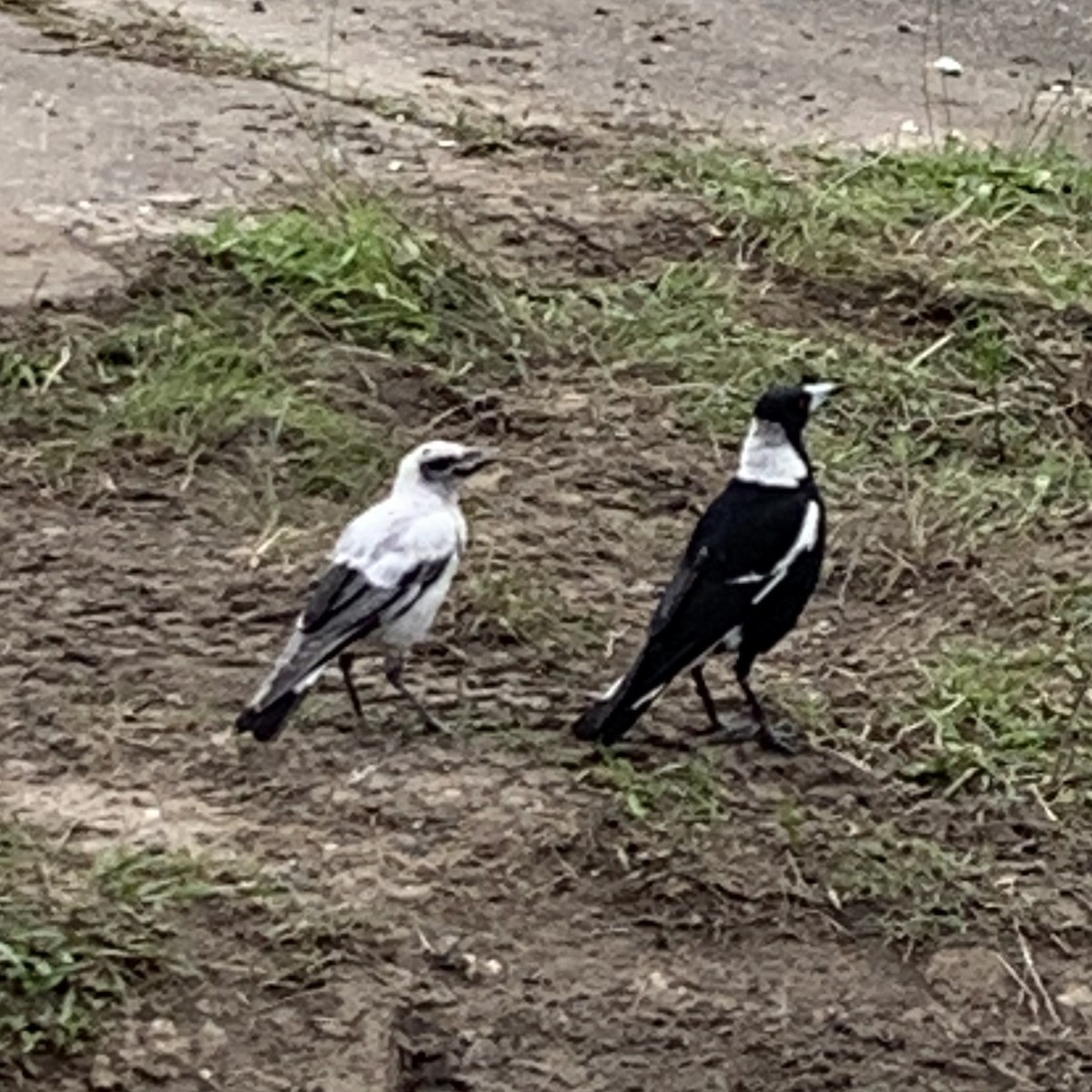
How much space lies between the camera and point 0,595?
518 cm

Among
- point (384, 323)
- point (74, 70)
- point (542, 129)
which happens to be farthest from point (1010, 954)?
point (74, 70)

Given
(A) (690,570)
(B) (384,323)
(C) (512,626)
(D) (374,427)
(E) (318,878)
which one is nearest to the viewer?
(E) (318,878)

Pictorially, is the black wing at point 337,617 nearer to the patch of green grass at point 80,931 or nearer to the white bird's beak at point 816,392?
the patch of green grass at point 80,931

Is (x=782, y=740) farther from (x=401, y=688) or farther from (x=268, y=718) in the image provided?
(x=268, y=718)

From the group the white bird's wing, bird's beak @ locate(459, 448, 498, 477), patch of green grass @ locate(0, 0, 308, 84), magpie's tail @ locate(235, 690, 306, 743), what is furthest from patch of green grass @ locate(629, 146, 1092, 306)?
magpie's tail @ locate(235, 690, 306, 743)

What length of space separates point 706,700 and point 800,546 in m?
0.29

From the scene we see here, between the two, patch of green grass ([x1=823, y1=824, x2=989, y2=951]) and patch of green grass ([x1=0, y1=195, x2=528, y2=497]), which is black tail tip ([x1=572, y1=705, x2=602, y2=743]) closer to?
patch of green grass ([x1=823, y1=824, x2=989, y2=951])

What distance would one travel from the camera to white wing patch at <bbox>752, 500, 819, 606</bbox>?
469 centimetres

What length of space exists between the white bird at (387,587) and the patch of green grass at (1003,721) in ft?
2.65

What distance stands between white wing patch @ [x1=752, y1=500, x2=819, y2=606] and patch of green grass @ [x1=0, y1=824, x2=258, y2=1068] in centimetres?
98

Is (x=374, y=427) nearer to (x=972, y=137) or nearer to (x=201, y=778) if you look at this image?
(x=201, y=778)

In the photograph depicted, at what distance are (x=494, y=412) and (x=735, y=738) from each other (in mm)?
1410

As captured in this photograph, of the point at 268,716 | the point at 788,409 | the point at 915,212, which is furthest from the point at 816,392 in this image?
the point at 915,212

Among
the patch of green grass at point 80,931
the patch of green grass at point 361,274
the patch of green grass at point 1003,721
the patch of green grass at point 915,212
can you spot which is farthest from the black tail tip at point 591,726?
the patch of green grass at point 915,212
